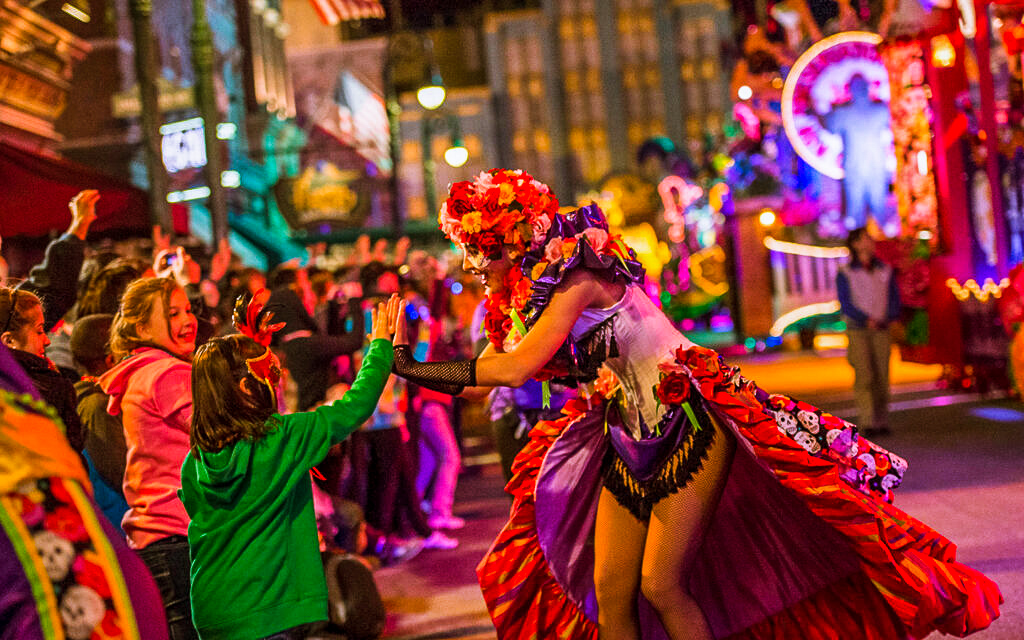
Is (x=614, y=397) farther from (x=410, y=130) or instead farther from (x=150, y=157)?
(x=410, y=130)

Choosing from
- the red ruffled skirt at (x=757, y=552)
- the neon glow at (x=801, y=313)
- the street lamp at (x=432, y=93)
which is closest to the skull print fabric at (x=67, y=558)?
the red ruffled skirt at (x=757, y=552)

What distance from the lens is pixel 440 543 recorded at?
8000mm

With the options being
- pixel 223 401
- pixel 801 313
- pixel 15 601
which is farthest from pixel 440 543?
pixel 801 313

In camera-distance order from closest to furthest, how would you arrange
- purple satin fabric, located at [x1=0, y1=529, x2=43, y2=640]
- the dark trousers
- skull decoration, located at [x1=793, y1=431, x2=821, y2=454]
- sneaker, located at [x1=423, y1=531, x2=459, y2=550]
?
purple satin fabric, located at [x1=0, y1=529, x2=43, y2=640] → skull decoration, located at [x1=793, y1=431, x2=821, y2=454] → sneaker, located at [x1=423, y1=531, x2=459, y2=550] → the dark trousers

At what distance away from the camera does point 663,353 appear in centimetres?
392

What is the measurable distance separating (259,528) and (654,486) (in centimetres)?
135

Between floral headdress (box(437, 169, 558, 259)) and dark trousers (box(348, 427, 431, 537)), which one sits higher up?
floral headdress (box(437, 169, 558, 259))

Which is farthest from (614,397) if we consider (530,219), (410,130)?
(410,130)

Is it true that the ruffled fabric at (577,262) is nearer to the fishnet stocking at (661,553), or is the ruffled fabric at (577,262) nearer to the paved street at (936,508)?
the fishnet stocking at (661,553)

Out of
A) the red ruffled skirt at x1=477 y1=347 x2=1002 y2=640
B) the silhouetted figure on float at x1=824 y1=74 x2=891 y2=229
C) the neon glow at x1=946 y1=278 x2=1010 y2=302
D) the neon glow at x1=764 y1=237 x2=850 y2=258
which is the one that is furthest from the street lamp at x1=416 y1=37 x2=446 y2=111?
the red ruffled skirt at x1=477 y1=347 x2=1002 y2=640

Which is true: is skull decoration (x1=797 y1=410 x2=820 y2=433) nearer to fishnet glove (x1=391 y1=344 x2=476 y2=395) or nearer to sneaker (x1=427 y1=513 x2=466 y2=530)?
fishnet glove (x1=391 y1=344 x2=476 y2=395)

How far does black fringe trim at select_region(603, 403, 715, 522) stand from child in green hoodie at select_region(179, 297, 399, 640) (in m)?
1.00

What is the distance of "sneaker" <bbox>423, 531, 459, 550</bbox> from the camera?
→ 26.1ft

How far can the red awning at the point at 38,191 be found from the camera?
10617 mm
